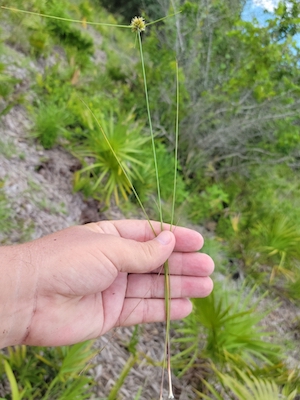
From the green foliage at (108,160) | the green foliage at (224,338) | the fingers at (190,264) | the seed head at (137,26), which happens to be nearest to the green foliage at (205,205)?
the green foliage at (108,160)

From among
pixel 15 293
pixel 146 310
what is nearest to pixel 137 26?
pixel 15 293

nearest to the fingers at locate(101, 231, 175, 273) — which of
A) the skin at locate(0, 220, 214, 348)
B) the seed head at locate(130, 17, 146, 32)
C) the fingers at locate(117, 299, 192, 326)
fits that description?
the skin at locate(0, 220, 214, 348)

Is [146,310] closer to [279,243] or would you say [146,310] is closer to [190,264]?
[190,264]

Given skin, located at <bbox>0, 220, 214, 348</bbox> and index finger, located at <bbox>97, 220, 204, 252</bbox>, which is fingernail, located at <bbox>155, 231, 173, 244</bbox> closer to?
skin, located at <bbox>0, 220, 214, 348</bbox>

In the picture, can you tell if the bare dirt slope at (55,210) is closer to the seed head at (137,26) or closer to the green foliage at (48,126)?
the green foliage at (48,126)

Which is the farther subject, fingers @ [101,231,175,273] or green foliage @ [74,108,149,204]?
green foliage @ [74,108,149,204]
